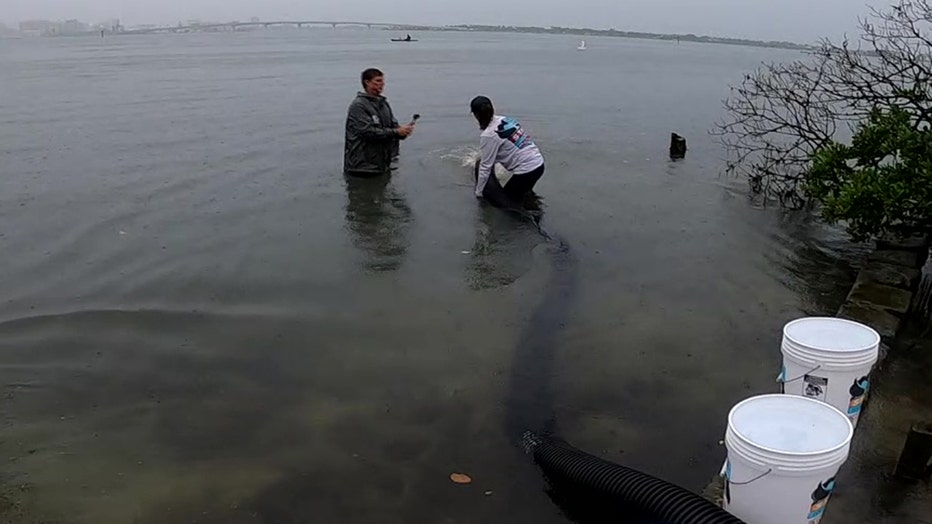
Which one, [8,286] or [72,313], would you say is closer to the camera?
[72,313]

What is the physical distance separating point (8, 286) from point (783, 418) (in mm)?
6809

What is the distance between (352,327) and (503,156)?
166 inches

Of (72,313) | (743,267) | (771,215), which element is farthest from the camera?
(771,215)

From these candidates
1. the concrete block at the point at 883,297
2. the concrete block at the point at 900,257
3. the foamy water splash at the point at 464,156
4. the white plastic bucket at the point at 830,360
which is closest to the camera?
the white plastic bucket at the point at 830,360

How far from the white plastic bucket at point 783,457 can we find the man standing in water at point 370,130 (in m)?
8.34

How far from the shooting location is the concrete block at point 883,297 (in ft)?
19.6

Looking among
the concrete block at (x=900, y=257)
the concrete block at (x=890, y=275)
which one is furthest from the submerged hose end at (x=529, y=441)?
the concrete block at (x=900, y=257)

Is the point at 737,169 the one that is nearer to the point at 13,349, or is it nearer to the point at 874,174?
the point at 874,174

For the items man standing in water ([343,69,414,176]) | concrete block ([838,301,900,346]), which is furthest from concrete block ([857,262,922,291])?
man standing in water ([343,69,414,176])

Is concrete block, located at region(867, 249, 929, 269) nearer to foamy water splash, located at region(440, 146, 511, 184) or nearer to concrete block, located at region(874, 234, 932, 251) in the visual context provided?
concrete block, located at region(874, 234, 932, 251)

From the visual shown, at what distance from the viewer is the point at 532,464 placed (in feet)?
14.8

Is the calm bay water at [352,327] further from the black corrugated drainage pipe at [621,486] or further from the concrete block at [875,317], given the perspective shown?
the concrete block at [875,317]

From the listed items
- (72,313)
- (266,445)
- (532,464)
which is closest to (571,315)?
(532,464)

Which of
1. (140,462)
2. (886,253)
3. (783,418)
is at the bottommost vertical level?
(140,462)
